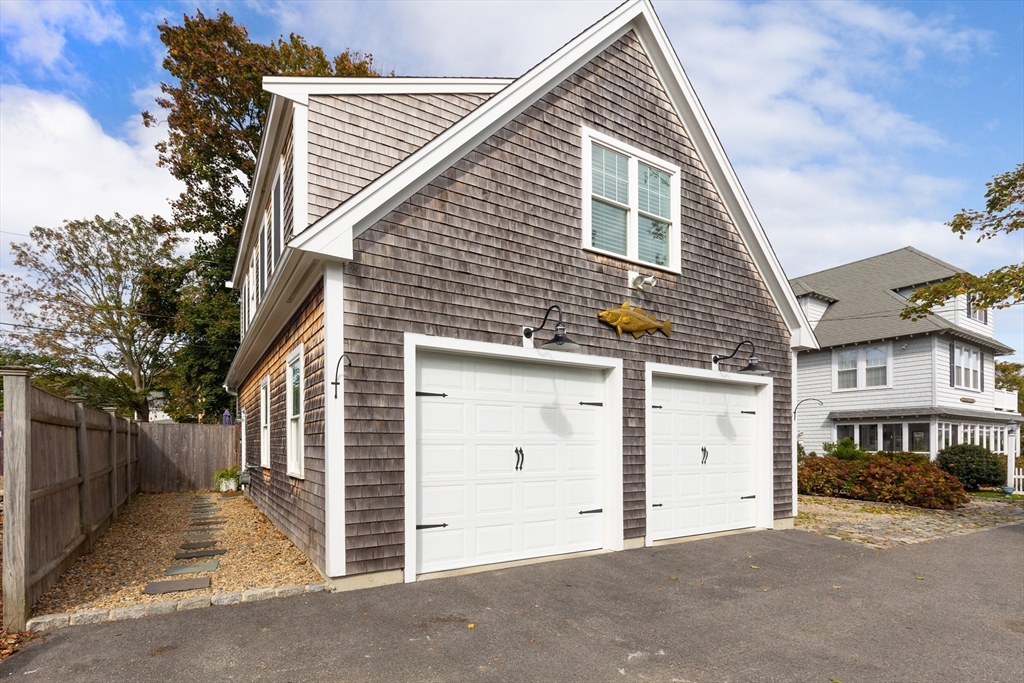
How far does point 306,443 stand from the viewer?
7164 millimetres

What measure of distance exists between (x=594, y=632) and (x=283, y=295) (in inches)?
205

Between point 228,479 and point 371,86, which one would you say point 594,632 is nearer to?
point 371,86

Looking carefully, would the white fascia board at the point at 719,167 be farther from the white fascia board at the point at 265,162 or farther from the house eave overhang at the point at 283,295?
the house eave overhang at the point at 283,295

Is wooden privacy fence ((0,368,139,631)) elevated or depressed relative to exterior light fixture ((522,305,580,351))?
depressed

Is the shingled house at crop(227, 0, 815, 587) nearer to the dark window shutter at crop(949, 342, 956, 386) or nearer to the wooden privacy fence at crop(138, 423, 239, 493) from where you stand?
the wooden privacy fence at crop(138, 423, 239, 493)

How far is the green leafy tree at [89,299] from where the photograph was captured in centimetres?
2925

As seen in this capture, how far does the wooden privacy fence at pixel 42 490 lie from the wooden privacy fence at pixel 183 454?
852 centimetres

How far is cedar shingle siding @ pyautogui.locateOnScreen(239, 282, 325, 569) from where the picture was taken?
6.45m

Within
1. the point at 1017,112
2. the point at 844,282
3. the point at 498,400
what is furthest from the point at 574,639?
the point at 844,282

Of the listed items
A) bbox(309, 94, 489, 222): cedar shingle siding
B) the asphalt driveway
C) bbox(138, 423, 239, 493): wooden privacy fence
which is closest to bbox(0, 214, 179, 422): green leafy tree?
bbox(138, 423, 239, 493): wooden privacy fence

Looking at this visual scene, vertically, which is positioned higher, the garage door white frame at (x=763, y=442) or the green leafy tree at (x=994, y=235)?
the green leafy tree at (x=994, y=235)

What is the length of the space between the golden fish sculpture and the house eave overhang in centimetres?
366

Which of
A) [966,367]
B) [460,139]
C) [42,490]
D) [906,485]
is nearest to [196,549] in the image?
[42,490]

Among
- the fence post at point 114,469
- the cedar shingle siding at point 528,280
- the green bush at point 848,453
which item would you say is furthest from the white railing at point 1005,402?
the fence post at point 114,469
